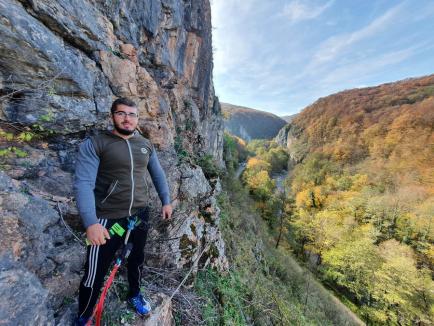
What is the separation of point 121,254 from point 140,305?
68cm

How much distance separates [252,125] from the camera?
445 feet

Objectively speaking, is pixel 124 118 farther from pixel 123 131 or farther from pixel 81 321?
pixel 81 321

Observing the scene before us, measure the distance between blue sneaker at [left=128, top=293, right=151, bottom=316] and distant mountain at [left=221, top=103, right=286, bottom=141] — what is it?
394 feet

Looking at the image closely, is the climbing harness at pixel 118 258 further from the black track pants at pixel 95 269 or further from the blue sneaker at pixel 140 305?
the blue sneaker at pixel 140 305

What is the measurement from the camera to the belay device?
6.56ft

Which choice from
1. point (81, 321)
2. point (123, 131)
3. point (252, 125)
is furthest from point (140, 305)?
point (252, 125)

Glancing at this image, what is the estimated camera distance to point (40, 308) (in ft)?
5.58

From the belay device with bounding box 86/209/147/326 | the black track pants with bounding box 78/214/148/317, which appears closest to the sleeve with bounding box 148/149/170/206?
the belay device with bounding box 86/209/147/326

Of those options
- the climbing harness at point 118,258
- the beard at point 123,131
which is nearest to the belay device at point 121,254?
the climbing harness at point 118,258

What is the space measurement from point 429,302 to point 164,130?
2727 cm

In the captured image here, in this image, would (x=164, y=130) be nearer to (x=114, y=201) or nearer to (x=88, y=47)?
(x=88, y=47)

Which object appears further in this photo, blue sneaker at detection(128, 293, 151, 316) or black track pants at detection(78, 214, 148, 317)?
blue sneaker at detection(128, 293, 151, 316)

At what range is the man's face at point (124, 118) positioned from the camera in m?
2.12

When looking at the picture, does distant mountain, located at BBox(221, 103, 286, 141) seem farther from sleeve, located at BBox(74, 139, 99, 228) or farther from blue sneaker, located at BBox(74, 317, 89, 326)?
blue sneaker, located at BBox(74, 317, 89, 326)
